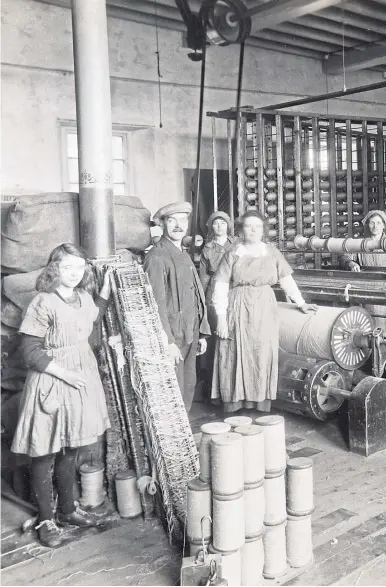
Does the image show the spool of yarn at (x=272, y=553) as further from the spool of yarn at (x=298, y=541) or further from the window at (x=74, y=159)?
the window at (x=74, y=159)

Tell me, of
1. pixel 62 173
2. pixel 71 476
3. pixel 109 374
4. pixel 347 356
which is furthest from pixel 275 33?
pixel 71 476

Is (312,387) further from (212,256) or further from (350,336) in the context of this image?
(212,256)

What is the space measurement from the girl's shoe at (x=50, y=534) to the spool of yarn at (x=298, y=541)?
1.13 m

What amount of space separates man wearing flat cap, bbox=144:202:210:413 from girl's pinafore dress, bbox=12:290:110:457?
68 cm

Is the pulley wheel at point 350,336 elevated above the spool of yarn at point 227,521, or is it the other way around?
the pulley wheel at point 350,336

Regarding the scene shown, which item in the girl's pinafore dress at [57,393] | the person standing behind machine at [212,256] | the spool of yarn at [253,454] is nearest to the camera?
the spool of yarn at [253,454]

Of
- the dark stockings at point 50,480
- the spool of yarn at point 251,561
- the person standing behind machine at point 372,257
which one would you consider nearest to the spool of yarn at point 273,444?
the spool of yarn at point 251,561

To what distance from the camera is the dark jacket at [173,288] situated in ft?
12.9

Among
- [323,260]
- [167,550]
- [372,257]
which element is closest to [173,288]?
[167,550]

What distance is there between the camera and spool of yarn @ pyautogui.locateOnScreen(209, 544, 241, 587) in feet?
8.48

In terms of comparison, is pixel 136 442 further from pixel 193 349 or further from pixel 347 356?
pixel 347 356

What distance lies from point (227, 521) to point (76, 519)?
1105mm

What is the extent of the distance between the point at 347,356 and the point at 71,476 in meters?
2.26

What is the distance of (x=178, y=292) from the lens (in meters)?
4.07
